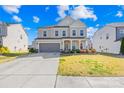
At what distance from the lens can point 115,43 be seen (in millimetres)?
34094

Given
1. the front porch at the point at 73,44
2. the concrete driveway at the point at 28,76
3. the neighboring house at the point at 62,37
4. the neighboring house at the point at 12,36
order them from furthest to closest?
the neighboring house at the point at 62,37 < the front porch at the point at 73,44 < the neighboring house at the point at 12,36 < the concrete driveway at the point at 28,76

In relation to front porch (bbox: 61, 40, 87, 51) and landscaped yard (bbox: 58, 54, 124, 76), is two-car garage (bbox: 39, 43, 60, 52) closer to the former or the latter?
front porch (bbox: 61, 40, 87, 51)

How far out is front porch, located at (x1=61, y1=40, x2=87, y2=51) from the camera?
36781mm

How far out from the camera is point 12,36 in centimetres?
3775

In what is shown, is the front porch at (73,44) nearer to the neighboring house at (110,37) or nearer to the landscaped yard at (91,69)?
the neighboring house at (110,37)

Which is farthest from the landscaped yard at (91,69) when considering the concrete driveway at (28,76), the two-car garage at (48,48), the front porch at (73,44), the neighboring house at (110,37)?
the two-car garage at (48,48)

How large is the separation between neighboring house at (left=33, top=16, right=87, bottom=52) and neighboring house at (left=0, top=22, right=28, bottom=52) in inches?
152

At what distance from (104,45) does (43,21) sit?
12.5m

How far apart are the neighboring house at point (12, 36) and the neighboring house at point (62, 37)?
386cm

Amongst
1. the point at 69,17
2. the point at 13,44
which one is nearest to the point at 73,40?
the point at 69,17

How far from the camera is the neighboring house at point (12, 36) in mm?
35844

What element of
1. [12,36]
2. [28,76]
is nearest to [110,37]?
[12,36]

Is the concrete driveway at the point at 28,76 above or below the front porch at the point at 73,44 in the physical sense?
below
